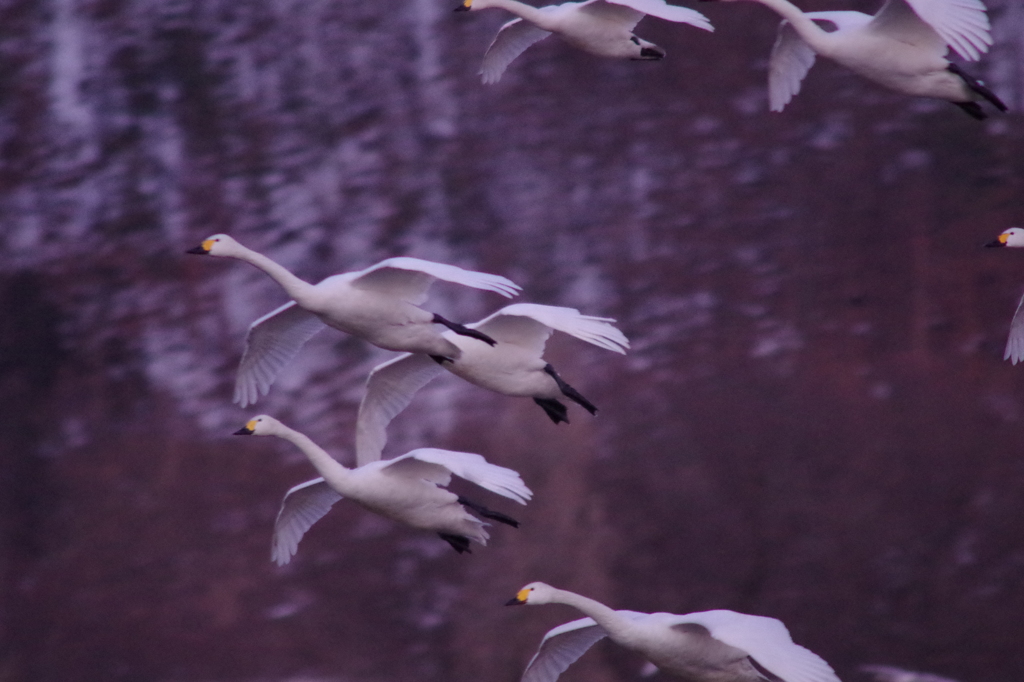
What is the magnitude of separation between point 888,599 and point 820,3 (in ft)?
14.9

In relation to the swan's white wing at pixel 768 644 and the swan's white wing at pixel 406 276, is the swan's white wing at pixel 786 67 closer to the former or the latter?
the swan's white wing at pixel 406 276

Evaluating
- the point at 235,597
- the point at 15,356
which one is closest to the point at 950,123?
the point at 235,597

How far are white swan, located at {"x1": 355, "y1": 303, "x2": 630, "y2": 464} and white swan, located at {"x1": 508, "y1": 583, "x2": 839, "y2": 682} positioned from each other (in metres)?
1.02

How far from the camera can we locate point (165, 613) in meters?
10.0

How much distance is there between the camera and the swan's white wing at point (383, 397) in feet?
25.1

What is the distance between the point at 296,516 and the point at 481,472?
1.90 metres

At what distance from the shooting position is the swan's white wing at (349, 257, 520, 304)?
19.2 ft

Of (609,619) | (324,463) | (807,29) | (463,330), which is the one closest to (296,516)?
(324,463)

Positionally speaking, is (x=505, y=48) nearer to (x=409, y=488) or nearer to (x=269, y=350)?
(x=269, y=350)

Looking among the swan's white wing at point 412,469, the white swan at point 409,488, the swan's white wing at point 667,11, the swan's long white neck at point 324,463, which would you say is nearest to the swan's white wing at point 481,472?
the white swan at point 409,488

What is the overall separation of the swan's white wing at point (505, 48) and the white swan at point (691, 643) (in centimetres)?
318

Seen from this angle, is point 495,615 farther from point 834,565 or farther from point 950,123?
point 950,123

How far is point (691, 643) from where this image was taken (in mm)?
6297

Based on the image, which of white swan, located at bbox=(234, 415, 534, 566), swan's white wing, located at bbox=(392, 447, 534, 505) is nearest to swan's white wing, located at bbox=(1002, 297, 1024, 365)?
white swan, located at bbox=(234, 415, 534, 566)
